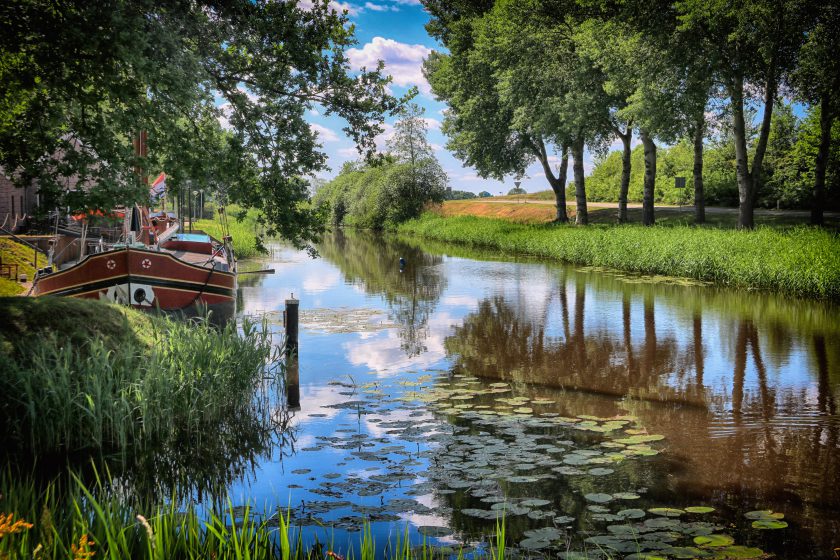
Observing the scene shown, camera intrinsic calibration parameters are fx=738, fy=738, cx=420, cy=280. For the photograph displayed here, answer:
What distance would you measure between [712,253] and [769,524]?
19124 mm

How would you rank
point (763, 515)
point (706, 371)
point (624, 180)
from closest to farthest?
1. point (763, 515)
2. point (706, 371)
3. point (624, 180)

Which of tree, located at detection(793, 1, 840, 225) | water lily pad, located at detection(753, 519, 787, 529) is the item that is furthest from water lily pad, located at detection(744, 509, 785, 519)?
tree, located at detection(793, 1, 840, 225)

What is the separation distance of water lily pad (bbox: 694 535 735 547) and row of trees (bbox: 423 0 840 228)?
22.5 meters

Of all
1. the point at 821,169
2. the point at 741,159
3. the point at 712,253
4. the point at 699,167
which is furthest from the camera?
the point at 699,167

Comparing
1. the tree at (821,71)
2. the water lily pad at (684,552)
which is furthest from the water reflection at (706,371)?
the tree at (821,71)

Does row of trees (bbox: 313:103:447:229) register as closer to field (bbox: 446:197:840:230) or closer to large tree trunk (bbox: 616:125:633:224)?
field (bbox: 446:197:840:230)

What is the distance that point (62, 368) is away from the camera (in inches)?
Answer: 308

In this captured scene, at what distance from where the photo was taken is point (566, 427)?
29.3ft

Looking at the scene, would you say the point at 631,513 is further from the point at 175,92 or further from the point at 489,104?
the point at 489,104

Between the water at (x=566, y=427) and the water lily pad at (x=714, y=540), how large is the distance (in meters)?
0.07

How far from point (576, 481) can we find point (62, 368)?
5.43 m

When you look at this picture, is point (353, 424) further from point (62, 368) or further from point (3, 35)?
point (3, 35)

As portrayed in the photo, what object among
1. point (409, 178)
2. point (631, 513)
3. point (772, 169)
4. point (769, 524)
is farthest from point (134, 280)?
point (409, 178)

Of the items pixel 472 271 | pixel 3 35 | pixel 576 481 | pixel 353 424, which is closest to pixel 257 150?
pixel 3 35
